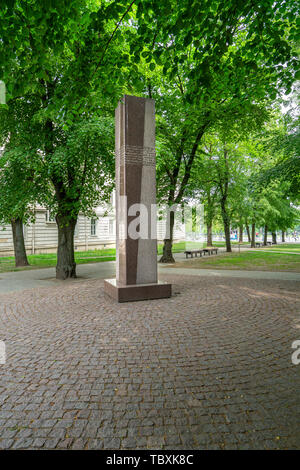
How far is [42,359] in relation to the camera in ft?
13.0

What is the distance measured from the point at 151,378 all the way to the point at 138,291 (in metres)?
4.00

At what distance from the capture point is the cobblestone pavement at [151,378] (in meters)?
2.42

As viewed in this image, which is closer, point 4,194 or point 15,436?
point 15,436

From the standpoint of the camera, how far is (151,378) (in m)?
3.38

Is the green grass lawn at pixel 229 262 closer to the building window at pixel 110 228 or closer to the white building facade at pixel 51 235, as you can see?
the white building facade at pixel 51 235

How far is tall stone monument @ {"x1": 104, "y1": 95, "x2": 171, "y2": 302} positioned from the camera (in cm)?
772

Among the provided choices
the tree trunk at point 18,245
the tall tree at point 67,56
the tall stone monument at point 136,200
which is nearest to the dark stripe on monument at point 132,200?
the tall stone monument at point 136,200

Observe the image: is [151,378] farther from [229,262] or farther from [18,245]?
[18,245]

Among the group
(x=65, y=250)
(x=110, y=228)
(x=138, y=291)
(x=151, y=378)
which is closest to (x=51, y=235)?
(x=110, y=228)

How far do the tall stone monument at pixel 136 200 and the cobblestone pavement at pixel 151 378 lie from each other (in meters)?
1.40
